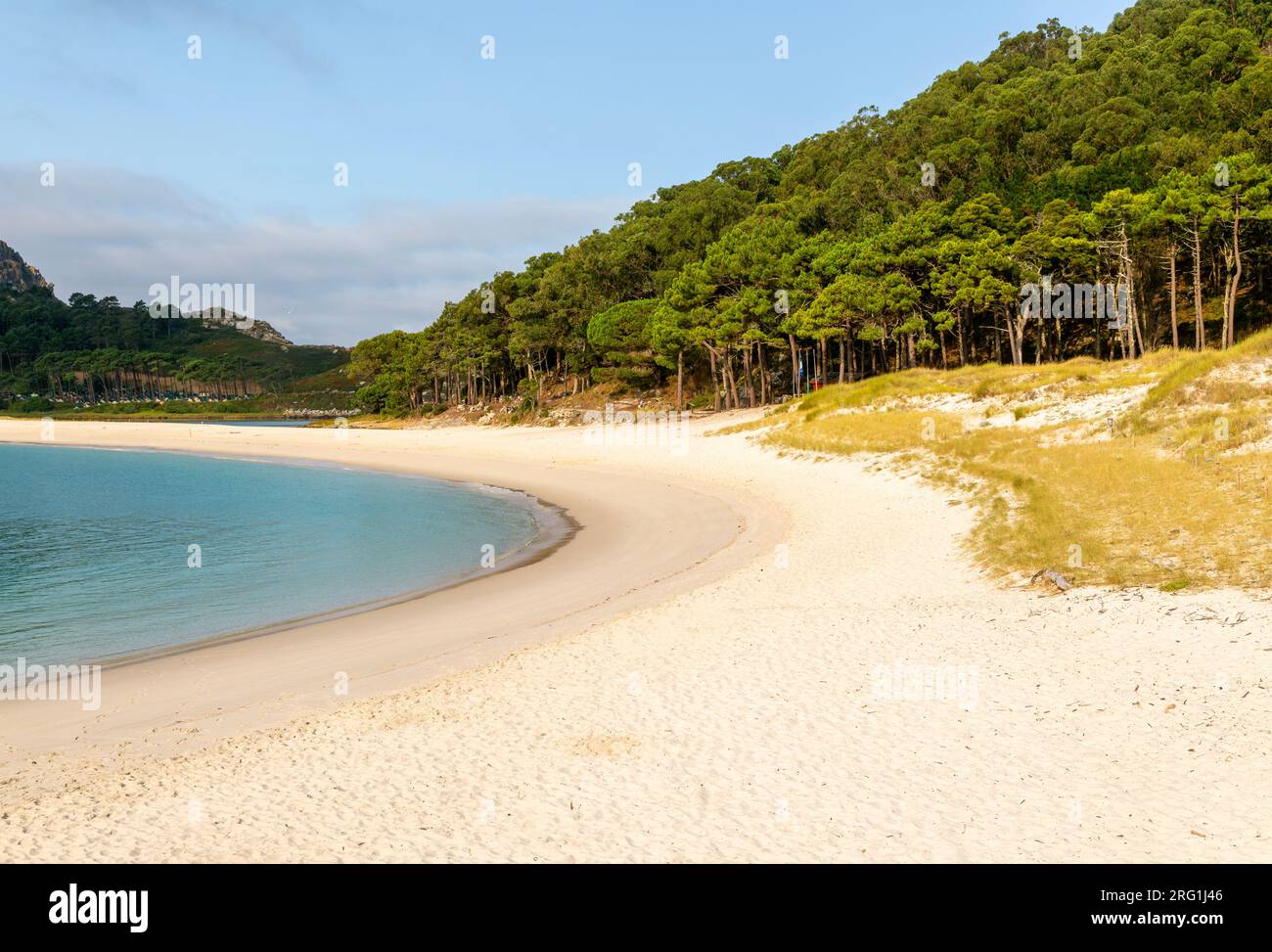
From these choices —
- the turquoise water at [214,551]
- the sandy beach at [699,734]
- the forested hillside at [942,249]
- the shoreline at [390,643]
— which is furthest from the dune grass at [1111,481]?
the forested hillside at [942,249]

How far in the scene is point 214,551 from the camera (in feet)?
87.4

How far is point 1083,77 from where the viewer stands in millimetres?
92125

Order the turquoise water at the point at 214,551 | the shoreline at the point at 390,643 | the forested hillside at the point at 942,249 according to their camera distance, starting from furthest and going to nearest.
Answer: the forested hillside at the point at 942,249
the turquoise water at the point at 214,551
the shoreline at the point at 390,643

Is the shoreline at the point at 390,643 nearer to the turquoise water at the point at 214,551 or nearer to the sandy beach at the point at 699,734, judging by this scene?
the sandy beach at the point at 699,734

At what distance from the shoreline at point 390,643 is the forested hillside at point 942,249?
129 ft

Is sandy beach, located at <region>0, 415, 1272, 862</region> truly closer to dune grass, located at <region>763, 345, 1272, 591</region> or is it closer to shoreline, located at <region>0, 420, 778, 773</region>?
shoreline, located at <region>0, 420, 778, 773</region>

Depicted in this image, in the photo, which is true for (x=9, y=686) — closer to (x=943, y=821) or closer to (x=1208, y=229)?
(x=943, y=821)

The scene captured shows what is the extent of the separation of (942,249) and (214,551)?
5298 cm

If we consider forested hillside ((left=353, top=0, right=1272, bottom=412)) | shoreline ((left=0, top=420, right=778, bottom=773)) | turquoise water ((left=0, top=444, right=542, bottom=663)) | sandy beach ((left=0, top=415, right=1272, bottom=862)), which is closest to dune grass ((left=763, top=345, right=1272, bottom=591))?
sandy beach ((left=0, top=415, right=1272, bottom=862))

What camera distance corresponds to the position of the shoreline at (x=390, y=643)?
36.7 feet

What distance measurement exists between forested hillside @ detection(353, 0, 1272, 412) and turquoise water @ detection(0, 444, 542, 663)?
37379mm

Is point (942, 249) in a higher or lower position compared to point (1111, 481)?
higher

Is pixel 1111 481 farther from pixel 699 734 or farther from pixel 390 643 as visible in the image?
pixel 390 643

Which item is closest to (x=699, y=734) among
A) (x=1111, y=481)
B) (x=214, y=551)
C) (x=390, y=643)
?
(x=390, y=643)
